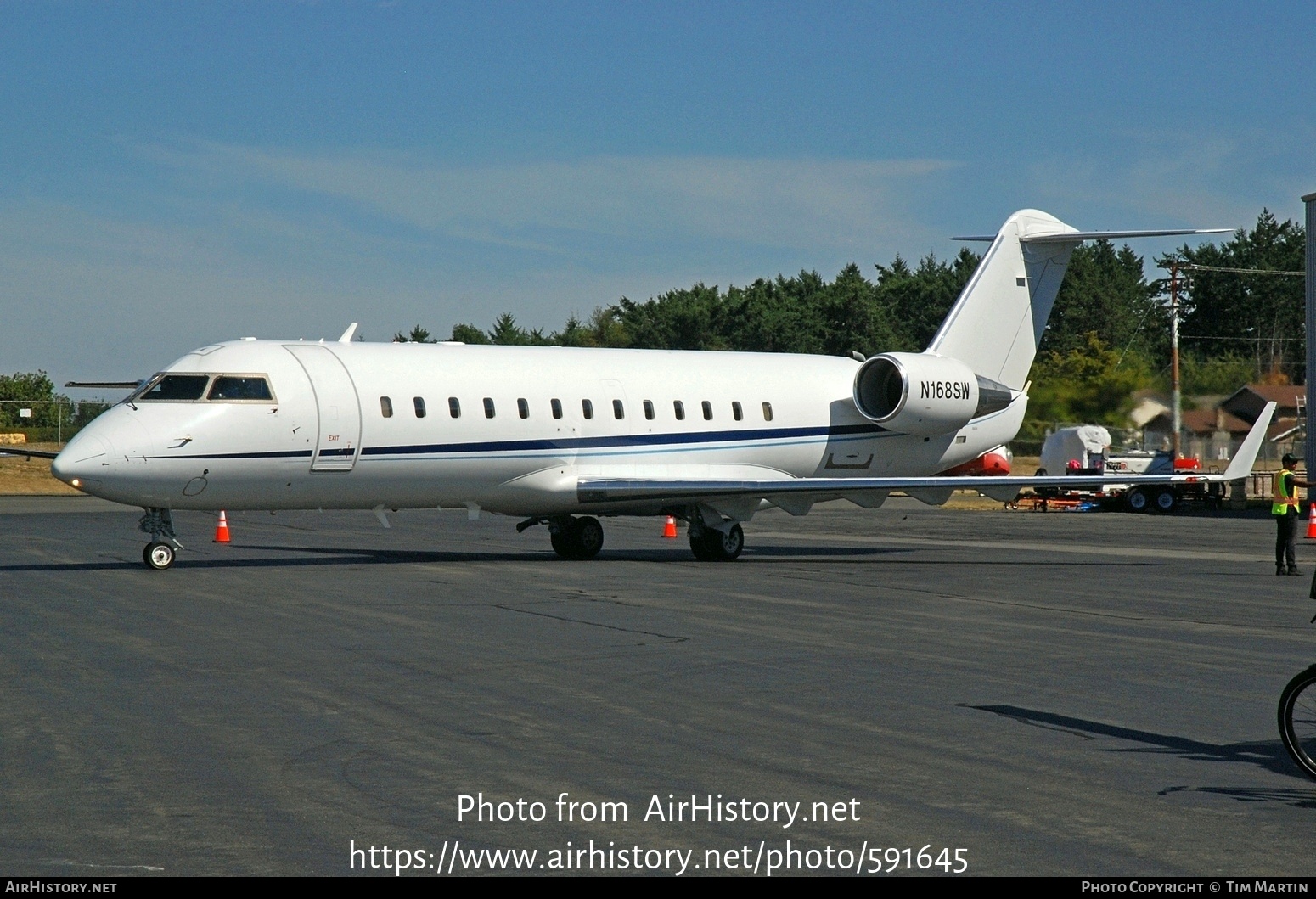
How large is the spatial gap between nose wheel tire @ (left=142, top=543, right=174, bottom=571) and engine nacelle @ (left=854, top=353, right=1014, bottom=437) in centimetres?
1158

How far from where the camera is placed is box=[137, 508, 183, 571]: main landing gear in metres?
20.8

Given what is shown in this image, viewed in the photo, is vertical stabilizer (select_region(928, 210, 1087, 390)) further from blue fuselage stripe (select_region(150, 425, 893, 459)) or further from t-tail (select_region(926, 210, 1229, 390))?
blue fuselage stripe (select_region(150, 425, 893, 459))

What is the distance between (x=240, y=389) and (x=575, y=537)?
5955mm

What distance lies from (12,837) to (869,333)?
8598 centimetres

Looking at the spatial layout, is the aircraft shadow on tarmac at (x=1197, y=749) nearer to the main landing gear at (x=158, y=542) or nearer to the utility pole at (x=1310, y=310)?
the main landing gear at (x=158, y=542)

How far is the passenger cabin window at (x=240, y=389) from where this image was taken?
20.6 m

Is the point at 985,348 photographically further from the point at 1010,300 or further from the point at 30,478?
the point at 30,478

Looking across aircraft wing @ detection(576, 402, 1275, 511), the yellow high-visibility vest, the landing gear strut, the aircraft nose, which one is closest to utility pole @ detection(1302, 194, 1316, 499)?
aircraft wing @ detection(576, 402, 1275, 511)

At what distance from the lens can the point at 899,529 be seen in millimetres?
34875

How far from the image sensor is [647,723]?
927 centimetres

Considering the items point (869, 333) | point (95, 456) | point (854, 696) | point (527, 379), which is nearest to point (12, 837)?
point (854, 696)

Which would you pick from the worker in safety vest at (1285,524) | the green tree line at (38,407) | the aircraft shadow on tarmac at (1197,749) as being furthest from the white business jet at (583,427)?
the green tree line at (38,407)

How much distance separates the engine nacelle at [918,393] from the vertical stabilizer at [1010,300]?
0.82 m
